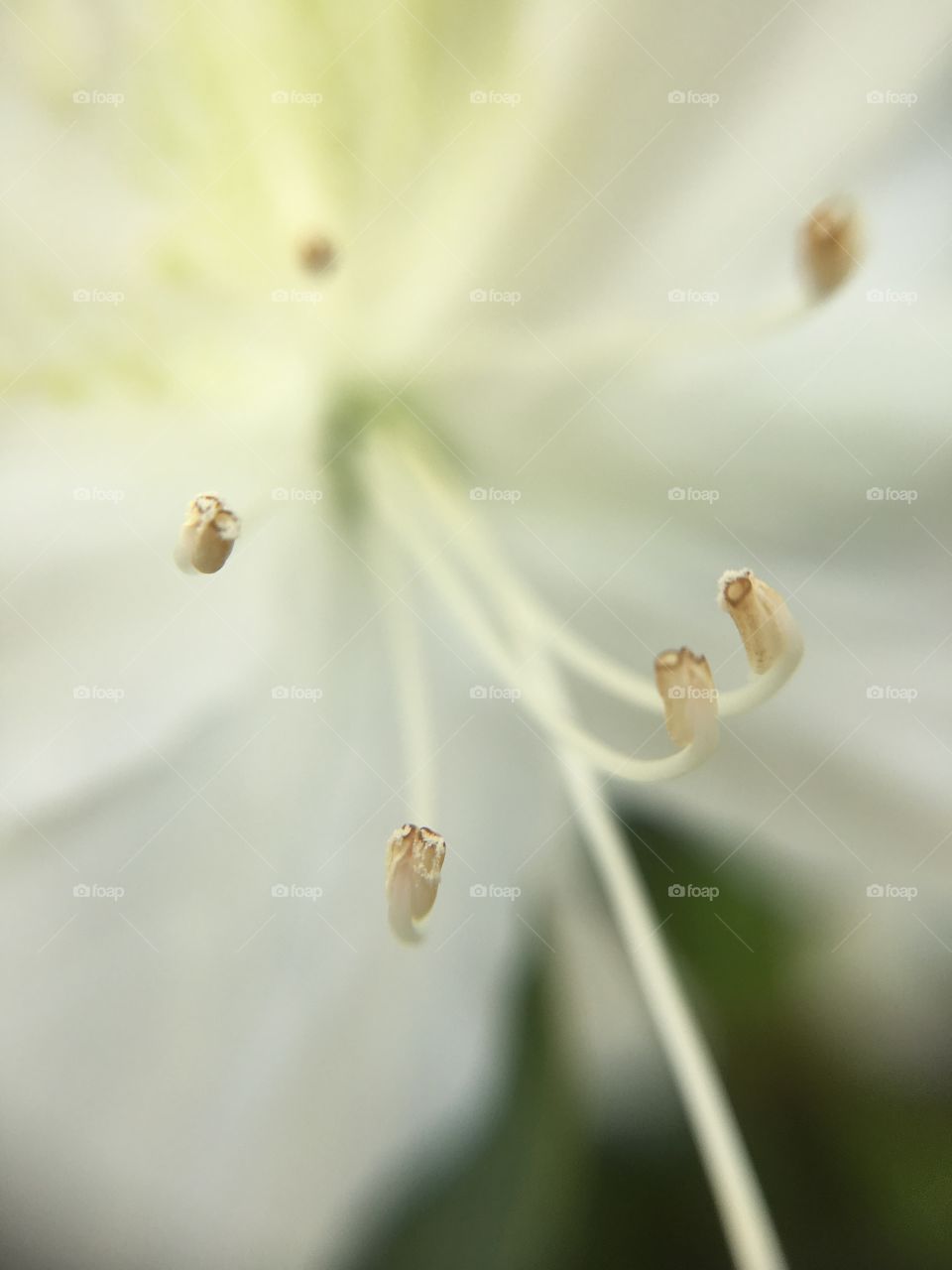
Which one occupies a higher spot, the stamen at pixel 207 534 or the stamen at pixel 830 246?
the stamen at pixel 830 246

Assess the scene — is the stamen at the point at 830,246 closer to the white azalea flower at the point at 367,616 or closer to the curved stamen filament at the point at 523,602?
the white azalea flower at the point at 367,616

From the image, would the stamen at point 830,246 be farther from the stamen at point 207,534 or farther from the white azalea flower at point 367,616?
the stamen at point 207,534

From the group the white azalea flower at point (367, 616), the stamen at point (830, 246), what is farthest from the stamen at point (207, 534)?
the stamen at point (830, 246)

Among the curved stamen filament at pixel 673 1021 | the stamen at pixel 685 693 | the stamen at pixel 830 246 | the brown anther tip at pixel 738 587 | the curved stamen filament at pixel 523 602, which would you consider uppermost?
the stamen at pixel 830 246

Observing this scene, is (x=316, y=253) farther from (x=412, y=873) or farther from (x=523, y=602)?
(x=412, y=873)

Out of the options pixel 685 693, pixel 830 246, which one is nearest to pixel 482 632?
pixel 685 693

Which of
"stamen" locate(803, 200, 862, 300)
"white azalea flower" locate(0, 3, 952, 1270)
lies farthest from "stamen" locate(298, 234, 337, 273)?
"stamen" locate(803, 200, 862, 300)
